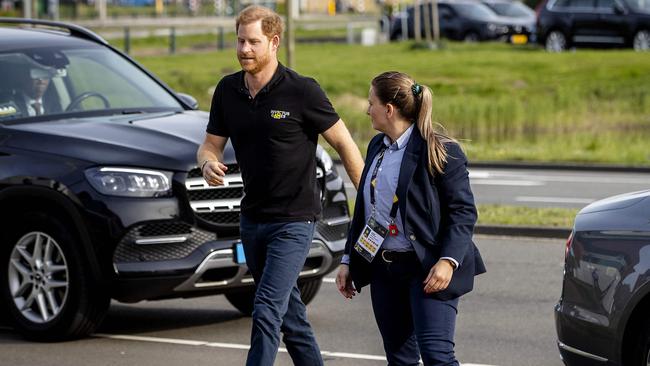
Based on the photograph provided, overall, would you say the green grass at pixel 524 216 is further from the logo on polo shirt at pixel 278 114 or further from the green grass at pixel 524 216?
the logo on polo shirt at pixel 278 114

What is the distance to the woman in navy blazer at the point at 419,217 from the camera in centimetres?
579

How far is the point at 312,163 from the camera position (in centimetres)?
666

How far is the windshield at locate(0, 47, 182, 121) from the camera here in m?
9.51

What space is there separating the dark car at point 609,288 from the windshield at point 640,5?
33844 mm

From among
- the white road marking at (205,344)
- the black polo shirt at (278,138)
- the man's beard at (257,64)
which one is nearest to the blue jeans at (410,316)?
the black polo shirt at (278,138)

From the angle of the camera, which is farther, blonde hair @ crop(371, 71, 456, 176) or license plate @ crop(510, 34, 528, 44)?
license plate @ crop(510, 34, 528, 44)

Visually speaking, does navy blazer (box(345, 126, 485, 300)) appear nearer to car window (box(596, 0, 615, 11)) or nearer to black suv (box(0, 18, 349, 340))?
black suv (box(0, 18, 349, 340))

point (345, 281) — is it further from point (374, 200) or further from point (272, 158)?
point (272, 158)

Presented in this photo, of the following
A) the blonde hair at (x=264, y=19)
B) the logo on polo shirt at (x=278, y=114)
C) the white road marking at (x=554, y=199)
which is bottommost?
the white road marking at (x=554, y=199)

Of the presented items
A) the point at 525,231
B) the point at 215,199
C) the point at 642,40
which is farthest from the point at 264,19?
the point at 642,40

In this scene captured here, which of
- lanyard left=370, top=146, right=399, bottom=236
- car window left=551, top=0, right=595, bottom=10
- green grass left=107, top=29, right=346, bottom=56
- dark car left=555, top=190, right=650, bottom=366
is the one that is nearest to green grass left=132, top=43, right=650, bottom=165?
car window left=551, top=0, right=595, bottom=10

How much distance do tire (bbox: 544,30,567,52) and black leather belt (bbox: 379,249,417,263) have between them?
36.5 m

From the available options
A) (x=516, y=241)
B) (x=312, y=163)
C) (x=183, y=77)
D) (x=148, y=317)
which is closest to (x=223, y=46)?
(x=183, y=77)

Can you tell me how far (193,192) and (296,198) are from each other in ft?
6.85
